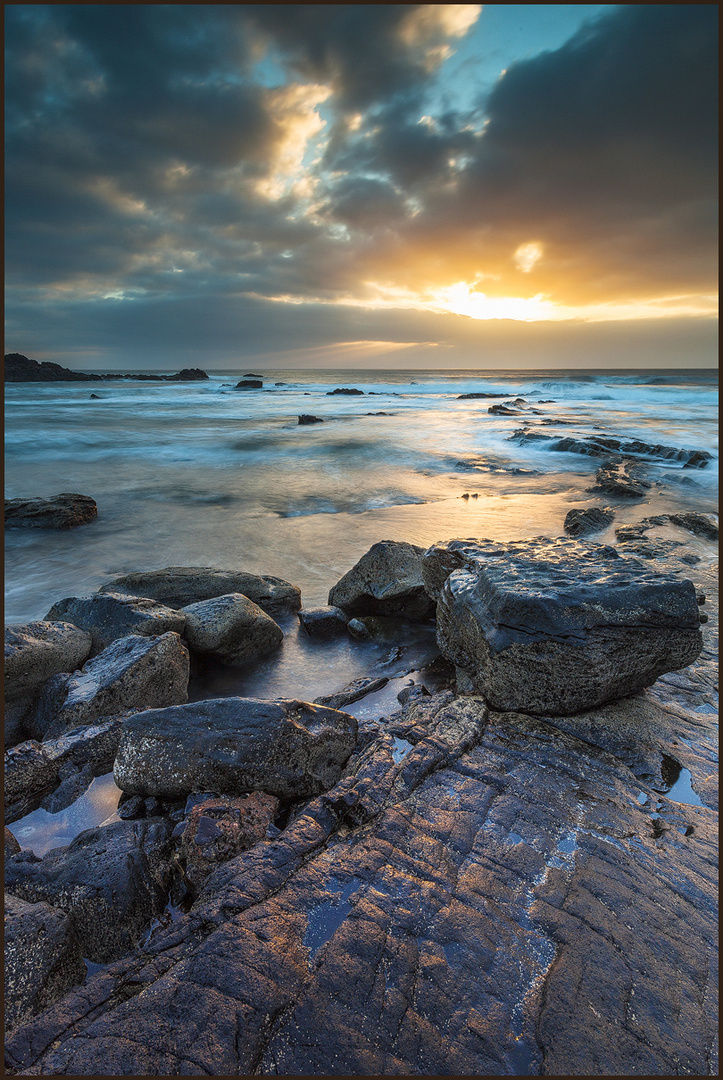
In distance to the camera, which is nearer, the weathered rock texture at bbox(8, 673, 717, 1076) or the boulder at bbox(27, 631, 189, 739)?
the weathered rock texture at bbox(8, 673, 717, 1076)

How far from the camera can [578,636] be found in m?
2.87

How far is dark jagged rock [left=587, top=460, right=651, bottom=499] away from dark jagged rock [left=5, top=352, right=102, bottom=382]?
6628 centimetres

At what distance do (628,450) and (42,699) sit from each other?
733 inches

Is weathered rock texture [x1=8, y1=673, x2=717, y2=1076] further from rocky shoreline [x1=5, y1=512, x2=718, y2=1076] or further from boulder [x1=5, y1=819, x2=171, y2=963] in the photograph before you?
boulder [x1=5, y1=819, x2=171, y2=963]

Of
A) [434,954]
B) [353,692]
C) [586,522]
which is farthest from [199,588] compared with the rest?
[586,522]

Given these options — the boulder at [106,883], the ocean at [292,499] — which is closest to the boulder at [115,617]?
the ocean at [292,499]

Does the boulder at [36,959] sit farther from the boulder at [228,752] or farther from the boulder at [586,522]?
the boulder at [586,522]

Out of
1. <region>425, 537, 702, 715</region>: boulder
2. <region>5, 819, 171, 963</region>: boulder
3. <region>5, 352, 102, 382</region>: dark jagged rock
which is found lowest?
<region>5, 819, 171, 963</region>: boulder

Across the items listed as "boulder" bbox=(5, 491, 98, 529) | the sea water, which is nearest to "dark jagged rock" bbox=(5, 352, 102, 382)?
the sea water

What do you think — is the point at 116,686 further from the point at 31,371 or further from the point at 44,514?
the point at 31,371

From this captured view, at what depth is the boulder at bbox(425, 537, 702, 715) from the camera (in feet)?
9.46

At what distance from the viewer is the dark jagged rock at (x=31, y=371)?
191ft

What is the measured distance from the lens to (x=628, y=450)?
56.0 ft

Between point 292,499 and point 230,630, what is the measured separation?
24.2ft
